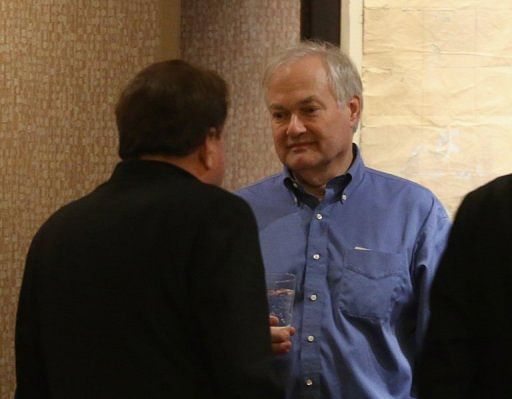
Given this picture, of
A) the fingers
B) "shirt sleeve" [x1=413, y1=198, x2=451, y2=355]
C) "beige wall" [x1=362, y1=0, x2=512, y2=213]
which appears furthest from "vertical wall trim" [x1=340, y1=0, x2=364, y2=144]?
the fingers

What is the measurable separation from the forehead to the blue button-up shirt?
17 centimetres

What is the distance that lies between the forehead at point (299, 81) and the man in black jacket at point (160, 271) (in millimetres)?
652

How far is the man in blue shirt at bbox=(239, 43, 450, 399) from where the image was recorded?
2.27 metres

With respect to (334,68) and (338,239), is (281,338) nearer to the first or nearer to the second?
(338,239)

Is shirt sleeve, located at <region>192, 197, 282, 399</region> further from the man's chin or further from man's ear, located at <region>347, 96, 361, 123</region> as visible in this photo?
man's ear, located at <region>347, 96, 361, 123</region>

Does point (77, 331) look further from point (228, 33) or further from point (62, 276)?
point (228, 33)

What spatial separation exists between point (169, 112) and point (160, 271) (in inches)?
10.3

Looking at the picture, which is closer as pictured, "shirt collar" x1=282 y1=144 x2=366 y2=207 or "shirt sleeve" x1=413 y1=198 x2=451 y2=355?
"shirt sleeve" x1=413 y1=198 x2=451 y2=355

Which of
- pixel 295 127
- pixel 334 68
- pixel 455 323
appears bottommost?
pixel 455 323

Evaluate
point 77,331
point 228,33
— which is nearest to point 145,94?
point 77,331

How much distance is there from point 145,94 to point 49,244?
29 centimetres

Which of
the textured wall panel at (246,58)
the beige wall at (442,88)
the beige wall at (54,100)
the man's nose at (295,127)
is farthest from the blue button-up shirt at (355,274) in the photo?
the textured wall panel at (246,58)

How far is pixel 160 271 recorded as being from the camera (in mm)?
1698

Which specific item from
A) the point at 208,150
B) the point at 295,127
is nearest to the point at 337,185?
the point at 295,127
